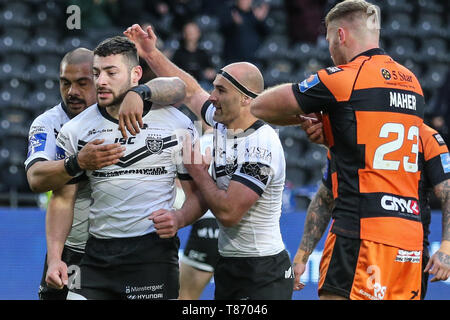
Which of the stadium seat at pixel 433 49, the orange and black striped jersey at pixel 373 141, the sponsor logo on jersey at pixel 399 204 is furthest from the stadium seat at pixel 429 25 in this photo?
the sponsor logo on jersey at pixel 399 204

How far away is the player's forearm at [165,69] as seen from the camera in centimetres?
527

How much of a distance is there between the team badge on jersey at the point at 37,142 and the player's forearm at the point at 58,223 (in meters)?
0.35

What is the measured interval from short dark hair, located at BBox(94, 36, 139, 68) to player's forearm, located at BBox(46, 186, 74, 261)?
0.95m

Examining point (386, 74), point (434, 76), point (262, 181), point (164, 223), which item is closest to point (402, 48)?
point (434, 76)

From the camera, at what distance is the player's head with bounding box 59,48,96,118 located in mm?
4906

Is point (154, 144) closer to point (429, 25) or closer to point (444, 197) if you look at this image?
point (444, 197)

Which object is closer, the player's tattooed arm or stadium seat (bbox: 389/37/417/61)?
the player's tattooed arm

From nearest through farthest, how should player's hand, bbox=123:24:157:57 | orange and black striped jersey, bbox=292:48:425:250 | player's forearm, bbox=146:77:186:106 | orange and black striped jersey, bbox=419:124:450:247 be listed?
orange and black striped jersey, bbox=292:48:425:250, player's forearm, bbox=146:77:186:106, orange and black striped jersey, bbox=419:124:450:247, player's hand, bbox=123:24:157:57

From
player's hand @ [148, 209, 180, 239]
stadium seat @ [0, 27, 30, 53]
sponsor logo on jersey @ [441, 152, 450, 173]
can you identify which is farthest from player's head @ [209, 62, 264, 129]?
stadium seat @ [0, 27, 30, 53]

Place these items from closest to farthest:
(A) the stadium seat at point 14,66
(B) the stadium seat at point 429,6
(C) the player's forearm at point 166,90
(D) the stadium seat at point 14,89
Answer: (C) the player's forearm at point 166,90
(D) the stadium seat at point 14,89
(A) the stadium seat at point 14,66
(B) the stadium seat at point 429,6

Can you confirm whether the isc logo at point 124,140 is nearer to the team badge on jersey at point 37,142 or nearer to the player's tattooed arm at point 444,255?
the team badge on jersey at point 37,142

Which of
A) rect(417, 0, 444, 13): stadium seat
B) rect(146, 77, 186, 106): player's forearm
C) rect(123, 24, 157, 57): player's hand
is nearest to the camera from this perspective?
rect(146, 77, 186, 106): player's forearm

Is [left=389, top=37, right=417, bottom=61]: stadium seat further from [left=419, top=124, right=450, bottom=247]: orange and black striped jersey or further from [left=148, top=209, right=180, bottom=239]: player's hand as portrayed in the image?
[left=148, top=209, right=180, bottom=239]: player's hand
